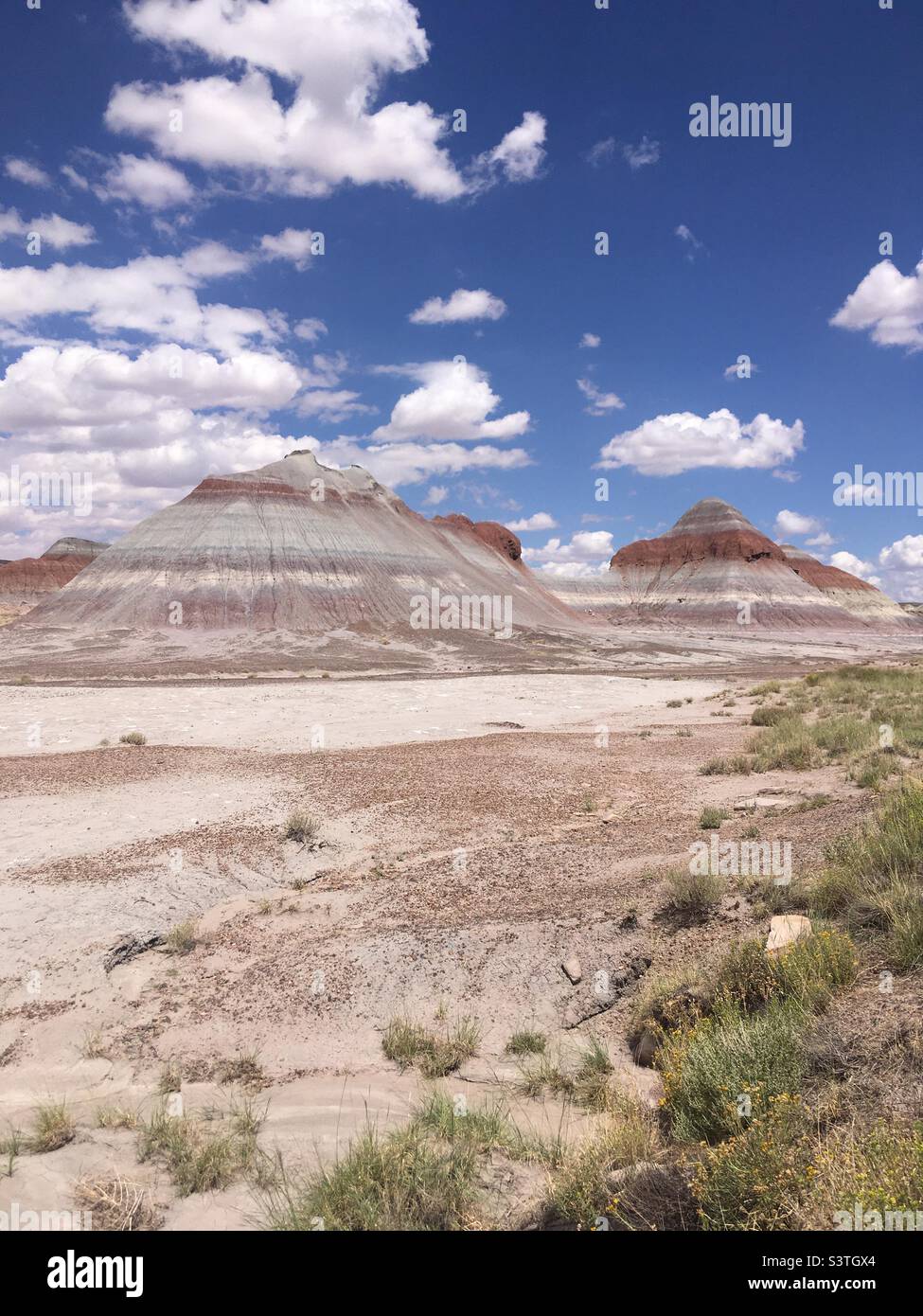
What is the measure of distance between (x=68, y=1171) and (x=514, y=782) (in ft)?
32.6

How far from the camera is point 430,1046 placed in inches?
219

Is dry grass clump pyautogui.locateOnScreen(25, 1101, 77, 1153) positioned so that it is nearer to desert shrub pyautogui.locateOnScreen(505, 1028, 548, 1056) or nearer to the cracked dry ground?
the cracked dry ground

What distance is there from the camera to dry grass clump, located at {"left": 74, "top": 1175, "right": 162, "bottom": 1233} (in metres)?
3.82

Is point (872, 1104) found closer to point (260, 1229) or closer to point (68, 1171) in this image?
point (260, 1229)

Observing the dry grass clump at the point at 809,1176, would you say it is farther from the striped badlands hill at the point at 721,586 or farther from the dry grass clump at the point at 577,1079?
the striped badlands hill at the point at 721,586

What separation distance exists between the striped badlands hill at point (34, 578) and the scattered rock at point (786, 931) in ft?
531

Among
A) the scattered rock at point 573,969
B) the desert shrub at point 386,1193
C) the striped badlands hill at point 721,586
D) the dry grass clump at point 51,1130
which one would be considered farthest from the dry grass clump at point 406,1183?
the striped badlands hill at point 721,586

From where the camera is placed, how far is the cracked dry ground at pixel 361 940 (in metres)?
5.32

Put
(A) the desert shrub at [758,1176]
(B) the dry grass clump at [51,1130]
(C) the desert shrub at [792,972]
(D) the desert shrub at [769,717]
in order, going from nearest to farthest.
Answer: (A) the desert shrub at [758,1176]
(B) the dry grass clump at [51,1130]
(C) the desert shrub at [792,972]
(D) the desert shrub at [769,717]

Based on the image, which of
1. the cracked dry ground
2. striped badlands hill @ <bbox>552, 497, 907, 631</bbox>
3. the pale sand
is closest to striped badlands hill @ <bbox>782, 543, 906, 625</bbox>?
striped badlands hill @ <bbox>552, 497, 907, 631</bbox>

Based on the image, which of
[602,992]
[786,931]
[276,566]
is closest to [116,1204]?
[602,992]

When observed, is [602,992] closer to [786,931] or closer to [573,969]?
[573,969]

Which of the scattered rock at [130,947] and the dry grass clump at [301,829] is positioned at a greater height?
the dry grass clump at [301,829]

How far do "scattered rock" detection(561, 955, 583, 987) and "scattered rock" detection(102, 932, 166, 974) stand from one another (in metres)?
4.07
